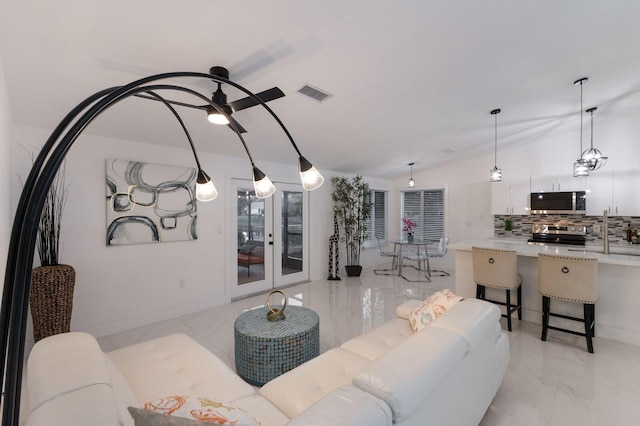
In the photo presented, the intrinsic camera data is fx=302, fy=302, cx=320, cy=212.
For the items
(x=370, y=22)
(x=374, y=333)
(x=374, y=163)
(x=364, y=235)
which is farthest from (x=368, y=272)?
(x=370, y=22)

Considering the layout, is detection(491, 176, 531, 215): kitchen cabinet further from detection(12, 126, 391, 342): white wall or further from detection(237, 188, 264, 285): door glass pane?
detection(12, 126, 391, 342): white wall

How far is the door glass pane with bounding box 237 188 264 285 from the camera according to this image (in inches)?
193

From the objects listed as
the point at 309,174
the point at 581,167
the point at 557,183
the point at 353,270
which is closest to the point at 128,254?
the point at 309,174

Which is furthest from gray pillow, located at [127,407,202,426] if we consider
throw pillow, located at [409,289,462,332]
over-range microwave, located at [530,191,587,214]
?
over-range microwave, located at [530,191,587,214]

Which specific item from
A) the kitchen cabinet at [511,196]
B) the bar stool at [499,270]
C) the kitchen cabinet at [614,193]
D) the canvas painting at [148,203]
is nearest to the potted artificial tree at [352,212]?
the kitchen cabinet at [511,196]

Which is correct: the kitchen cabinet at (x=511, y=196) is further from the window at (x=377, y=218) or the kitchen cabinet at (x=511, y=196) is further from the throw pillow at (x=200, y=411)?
the throw pillow at (x=200, y=411)

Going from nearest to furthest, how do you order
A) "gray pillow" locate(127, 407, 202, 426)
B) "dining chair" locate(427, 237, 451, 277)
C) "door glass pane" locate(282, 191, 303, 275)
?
"gray pillow" locate(127, 407, 202, 426) → "door glass pane" locate(282, 191, 303, 275) → "dining chair" locate(427, 237, 451, 277)

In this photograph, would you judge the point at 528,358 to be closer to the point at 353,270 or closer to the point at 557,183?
the point at 353,270

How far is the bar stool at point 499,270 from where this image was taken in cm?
343

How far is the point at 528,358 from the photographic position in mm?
2930

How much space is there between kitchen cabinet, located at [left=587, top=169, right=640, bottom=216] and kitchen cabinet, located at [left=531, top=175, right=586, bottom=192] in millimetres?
131

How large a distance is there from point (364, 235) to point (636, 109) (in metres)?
4.89

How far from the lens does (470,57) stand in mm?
2623

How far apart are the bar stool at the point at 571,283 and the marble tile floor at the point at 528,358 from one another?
0.22m
